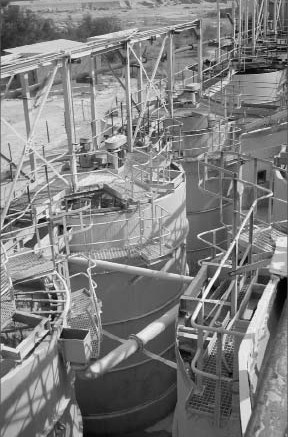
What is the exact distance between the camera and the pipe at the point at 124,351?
6875 mm

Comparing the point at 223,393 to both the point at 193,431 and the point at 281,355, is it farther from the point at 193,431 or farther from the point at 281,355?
the point at 281,355

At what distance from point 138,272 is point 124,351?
1.73 metres

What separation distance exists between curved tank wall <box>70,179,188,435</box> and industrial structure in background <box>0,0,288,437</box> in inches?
1.0

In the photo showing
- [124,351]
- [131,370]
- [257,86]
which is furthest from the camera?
[257,86]

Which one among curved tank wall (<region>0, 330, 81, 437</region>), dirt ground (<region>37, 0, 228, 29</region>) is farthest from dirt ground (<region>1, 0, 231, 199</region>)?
curved tank wall (<region>0, 330, 81, 437</region>)

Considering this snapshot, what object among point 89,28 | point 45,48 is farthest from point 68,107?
point 89,28

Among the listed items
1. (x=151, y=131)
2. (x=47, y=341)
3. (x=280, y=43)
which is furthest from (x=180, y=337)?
(x=280, y=43)

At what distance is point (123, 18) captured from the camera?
36344 millimetres

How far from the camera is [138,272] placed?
875 cm

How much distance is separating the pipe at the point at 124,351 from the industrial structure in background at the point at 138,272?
0.02 meters

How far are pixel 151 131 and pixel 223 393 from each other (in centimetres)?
866

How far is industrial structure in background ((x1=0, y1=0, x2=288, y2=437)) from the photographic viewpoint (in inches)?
233

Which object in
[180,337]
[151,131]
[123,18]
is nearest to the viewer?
[180,337]

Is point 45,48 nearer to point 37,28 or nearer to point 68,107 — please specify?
point 68,107
